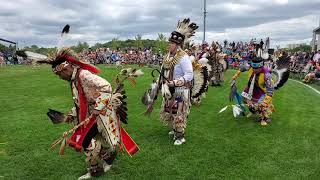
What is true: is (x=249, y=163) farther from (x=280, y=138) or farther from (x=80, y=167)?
(x=80, y=167)

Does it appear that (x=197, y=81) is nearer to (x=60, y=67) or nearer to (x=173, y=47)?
(x=173, y=47)

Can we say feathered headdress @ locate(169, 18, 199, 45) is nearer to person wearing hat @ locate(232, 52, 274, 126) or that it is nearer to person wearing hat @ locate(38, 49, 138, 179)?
person wearing hat @ locate(38, 49, 138, 179)

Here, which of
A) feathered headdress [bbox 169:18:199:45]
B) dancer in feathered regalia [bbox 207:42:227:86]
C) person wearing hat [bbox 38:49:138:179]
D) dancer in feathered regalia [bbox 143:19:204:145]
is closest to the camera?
person wearing hat [bbox 38:49:138:179]

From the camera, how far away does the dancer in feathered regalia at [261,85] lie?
9992 millimetres

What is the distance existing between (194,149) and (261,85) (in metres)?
2.98

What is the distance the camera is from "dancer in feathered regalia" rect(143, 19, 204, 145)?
7.79m

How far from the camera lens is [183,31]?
802 centimetres

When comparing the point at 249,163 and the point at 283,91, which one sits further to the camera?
the point at 283,91

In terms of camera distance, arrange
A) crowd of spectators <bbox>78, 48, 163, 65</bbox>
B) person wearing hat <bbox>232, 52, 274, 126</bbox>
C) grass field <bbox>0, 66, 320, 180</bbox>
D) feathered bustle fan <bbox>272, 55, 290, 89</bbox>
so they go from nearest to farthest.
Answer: grass field <bbox>0, 66, 320, 180</bbox>, person wearing hat <bbox>232, 52, 274, 126</bbox>, feathered bustle fan <bbox>272, 55, 290, 89</bbox>, crowd of spectators <bbox>78, 48, 163, 65</bbox>

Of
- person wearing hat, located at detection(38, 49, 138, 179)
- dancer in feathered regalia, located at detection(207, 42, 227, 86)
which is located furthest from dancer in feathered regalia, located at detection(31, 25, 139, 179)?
dancer in feathered regalia, located at detection(207, 42, 227, 86)

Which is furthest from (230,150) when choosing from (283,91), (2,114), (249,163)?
(283,91)

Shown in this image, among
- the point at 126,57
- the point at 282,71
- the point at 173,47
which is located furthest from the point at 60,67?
the point at 126,57

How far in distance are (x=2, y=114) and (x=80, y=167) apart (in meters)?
5.83

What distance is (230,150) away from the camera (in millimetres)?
7930
